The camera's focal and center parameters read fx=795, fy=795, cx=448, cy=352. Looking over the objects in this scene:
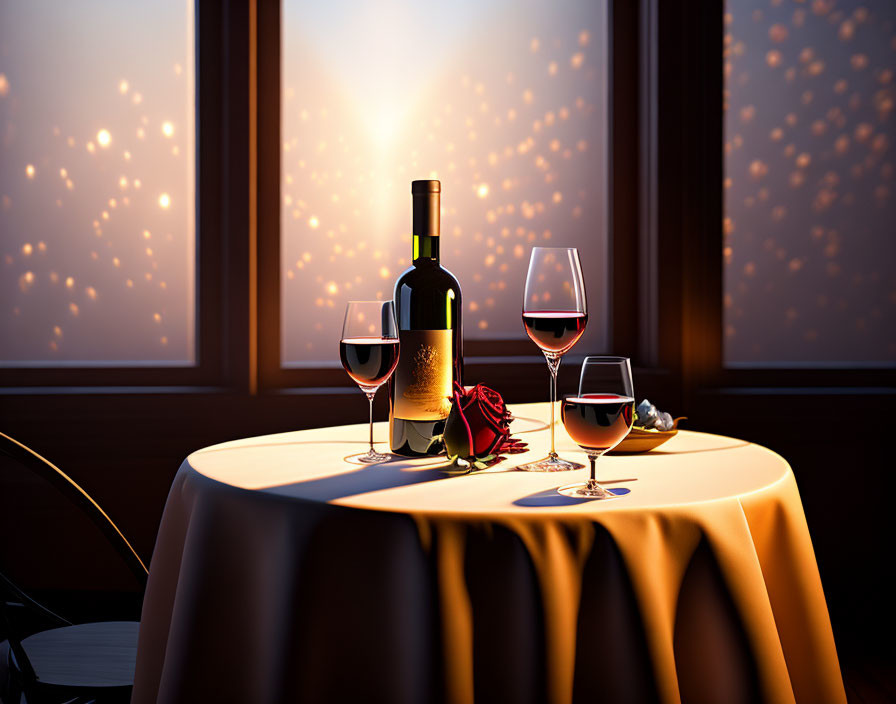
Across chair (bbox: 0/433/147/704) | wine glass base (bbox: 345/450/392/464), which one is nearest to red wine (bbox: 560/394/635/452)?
wine glass base (bbox: 345/450/392/464)

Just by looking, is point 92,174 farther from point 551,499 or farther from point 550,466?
point 551,499

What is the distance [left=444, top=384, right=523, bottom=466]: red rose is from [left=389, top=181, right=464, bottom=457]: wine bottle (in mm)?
73

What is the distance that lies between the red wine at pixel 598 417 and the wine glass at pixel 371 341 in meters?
0.32

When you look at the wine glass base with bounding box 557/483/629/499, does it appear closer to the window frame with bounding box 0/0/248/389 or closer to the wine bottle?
the wine bottle

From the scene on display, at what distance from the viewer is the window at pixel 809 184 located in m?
2.73

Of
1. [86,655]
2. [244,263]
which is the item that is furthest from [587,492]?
[244,263]

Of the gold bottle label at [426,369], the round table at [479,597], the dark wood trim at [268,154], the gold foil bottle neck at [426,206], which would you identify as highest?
the dark wood trim at [268,154]

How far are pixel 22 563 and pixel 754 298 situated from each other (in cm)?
255

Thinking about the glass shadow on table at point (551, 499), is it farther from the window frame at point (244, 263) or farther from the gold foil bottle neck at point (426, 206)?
the window frame at point (244, 263)

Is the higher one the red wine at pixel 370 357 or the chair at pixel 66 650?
the red wine at pixel 370 357

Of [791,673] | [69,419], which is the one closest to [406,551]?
[791,673]

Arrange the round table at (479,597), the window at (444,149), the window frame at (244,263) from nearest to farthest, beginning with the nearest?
the round table at (479,597)
the window frame at (244,263)
the window at (444,149)

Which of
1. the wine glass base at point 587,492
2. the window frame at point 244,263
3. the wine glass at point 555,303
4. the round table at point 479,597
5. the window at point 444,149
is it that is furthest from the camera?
the window at point 444,149

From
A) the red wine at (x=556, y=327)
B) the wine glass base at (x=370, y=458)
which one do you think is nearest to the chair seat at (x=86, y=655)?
the wine glass base at (x=370, y=458)
